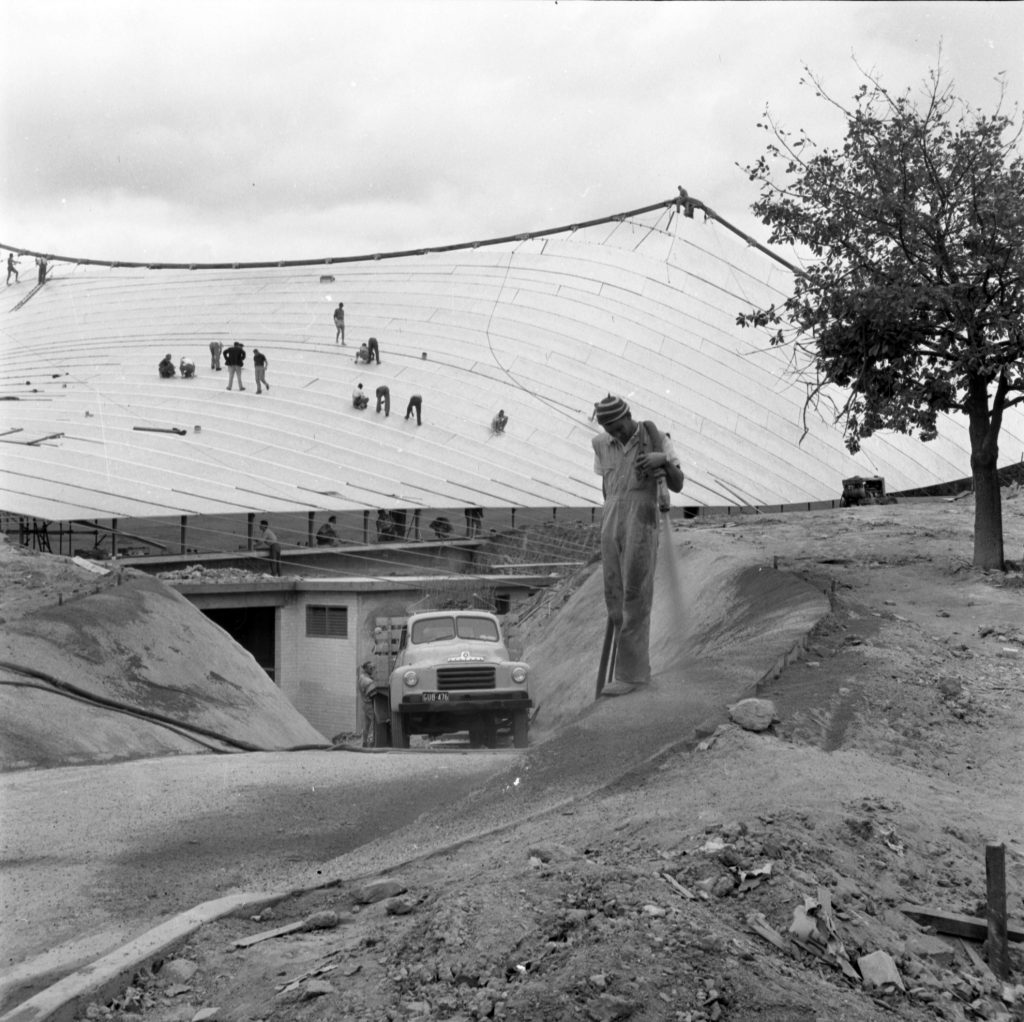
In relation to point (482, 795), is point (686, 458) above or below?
above

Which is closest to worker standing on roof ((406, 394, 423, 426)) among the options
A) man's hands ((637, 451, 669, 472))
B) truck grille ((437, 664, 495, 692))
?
truck grille ((437, 664, 495, 692))

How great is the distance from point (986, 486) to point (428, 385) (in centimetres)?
2217

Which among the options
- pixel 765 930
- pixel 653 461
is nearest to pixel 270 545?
pixel 653 461

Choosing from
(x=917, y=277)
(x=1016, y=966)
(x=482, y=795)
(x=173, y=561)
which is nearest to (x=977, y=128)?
(x=917, y=277)

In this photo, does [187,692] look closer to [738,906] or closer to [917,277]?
[917,277]

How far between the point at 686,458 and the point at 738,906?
2997cm

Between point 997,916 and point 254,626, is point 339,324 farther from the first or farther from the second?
point 997,916

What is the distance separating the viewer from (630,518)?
1016 cm

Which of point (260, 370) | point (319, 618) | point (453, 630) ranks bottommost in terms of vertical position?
point (319, 618)

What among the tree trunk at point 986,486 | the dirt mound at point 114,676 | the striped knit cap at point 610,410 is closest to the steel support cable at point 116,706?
the dirt mound at point 114,676

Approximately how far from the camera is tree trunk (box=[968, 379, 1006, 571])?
14.9 metres

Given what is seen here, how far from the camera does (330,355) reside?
3691cm

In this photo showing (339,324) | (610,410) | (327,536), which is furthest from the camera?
(339,324)

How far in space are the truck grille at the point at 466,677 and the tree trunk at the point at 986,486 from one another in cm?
612
